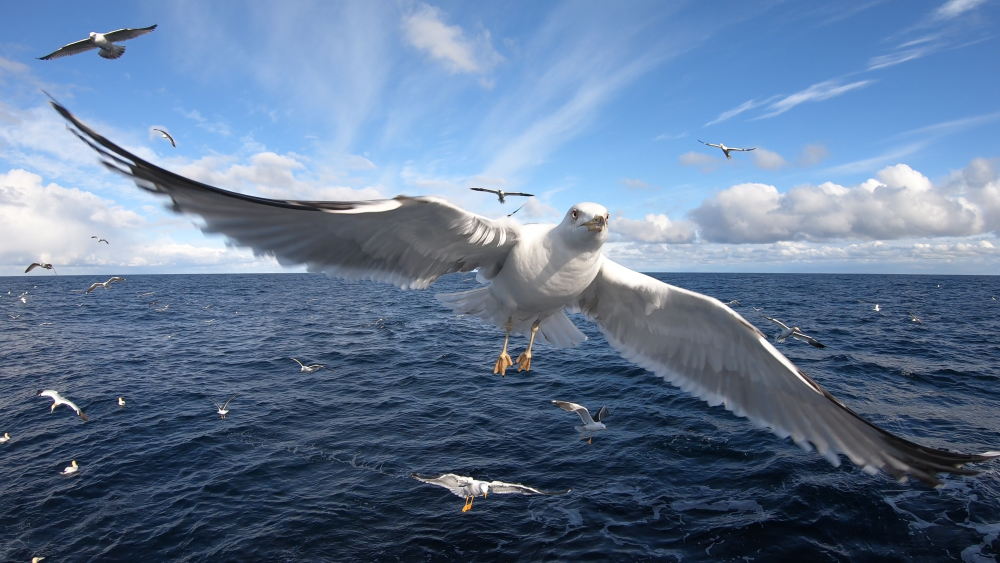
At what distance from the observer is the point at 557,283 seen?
219 inches

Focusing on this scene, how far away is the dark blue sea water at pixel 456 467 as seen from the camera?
26.0ft

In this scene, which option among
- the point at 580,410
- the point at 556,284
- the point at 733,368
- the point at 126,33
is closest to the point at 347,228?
the point at 556,284

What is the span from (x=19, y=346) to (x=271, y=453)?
2501 centimetres

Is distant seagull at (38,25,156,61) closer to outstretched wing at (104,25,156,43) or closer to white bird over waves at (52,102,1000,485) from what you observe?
outstretched wing at (104,25,156,43)

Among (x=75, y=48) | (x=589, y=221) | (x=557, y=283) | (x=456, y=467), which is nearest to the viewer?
(x=589, y=221)

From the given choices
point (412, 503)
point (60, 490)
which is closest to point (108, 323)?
point (60, 490)

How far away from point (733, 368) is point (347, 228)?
5.01 meters

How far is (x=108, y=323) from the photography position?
1320 inches

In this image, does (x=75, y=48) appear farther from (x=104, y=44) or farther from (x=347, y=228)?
(x=347, y=228)

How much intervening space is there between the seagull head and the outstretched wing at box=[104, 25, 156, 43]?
30.4 feet

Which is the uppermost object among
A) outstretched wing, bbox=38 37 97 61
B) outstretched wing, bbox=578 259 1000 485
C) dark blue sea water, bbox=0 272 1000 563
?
outstretched wing, bbox=38 37 97 61

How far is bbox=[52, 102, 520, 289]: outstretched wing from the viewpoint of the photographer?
3390 millimetres

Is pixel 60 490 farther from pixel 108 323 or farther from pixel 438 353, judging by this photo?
pixel 108 323

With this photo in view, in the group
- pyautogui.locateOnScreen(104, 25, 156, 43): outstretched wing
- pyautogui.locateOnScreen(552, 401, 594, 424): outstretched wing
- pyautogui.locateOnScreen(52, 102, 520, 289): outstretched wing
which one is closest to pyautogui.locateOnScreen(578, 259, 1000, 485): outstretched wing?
pyautogui.locateOnScreen(52, 102, 520, 289): outstretched wing
